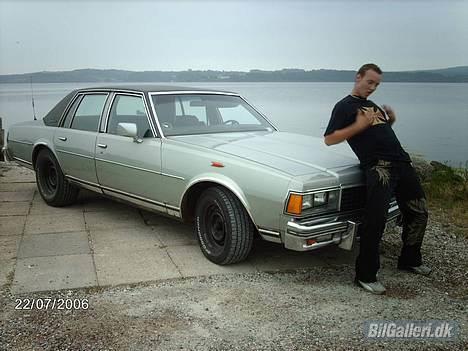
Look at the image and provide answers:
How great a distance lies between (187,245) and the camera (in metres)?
5.14

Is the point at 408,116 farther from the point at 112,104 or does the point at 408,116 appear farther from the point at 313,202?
the point at 313,202

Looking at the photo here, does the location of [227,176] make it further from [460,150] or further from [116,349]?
[460,150]

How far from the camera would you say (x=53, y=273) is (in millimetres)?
4277

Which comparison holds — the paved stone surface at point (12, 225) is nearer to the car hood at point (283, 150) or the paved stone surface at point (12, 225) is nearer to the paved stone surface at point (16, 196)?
the paved stone surface at point (16, 196)

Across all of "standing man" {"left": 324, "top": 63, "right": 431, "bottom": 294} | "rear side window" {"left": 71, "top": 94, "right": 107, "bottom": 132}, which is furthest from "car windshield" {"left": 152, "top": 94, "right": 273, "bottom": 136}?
"standing man" {"left": 324, "top": 63, "right": 431, "bottom": 294}

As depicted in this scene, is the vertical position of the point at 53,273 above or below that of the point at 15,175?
above

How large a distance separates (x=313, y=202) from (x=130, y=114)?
263 centimetres

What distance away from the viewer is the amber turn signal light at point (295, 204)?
12.5 feet

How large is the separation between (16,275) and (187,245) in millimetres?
1687

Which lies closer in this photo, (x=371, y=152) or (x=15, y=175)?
(x=371, y=152)

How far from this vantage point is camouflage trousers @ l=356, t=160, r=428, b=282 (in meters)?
3.94

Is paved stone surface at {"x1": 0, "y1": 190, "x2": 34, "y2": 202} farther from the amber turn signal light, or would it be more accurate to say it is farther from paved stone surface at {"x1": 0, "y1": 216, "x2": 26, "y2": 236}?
the amber turn signal light

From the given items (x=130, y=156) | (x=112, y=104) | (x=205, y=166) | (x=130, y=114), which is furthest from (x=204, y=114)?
(x=205, y=166)

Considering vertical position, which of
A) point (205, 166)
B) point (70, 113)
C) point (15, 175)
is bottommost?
point (15, 175)
